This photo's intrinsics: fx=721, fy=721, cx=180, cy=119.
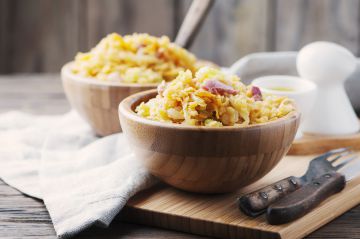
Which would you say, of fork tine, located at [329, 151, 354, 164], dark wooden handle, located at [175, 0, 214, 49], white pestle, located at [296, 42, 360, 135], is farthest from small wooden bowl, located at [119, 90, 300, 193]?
dark wooden handle, located at [175, 0, 214, 49]

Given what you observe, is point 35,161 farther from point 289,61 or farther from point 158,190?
point 289,61

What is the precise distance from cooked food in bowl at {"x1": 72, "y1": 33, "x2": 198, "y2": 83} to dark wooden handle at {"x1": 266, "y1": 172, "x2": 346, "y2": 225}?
0.58 metres

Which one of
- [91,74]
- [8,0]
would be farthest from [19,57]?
[91,74]

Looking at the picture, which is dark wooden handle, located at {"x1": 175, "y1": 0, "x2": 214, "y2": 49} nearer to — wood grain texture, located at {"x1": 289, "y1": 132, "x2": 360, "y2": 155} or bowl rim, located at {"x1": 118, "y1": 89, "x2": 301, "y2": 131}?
wood grain texture, located at {"x1": 289, "y1": 132, "x2": 360, "y2": 155}

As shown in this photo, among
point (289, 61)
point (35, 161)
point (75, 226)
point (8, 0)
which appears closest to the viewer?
point (75, 226)

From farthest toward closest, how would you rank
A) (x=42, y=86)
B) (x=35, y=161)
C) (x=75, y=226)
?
(x=42, y=86) → (x=35, y=161) → (x=75, y=226)

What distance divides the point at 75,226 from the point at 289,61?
1.05m

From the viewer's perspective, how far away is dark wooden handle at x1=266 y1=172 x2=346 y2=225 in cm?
129

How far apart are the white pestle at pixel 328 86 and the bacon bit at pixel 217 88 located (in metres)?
0.51

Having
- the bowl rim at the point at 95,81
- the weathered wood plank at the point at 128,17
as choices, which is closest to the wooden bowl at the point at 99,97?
the bowl rim at the point at 95,81

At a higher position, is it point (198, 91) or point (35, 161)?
point (198, 91)

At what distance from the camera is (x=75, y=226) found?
1.32 m

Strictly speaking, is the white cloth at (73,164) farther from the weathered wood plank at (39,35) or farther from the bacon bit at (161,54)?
the weathered wood plank at (39,35)

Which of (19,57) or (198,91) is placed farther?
(19,57)
